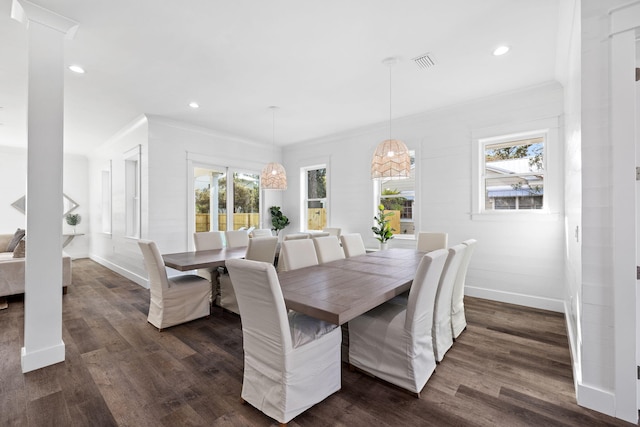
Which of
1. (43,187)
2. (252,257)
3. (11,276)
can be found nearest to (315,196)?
(252,257)

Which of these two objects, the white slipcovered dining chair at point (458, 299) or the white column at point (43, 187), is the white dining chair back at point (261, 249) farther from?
the white slipcovered dining chair at point (458, 299)

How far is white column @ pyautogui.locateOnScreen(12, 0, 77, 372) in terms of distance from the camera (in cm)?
222

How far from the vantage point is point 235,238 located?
467 cm

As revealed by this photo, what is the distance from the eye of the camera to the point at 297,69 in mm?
3182

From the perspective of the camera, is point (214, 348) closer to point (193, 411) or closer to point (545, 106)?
point (193, 411)

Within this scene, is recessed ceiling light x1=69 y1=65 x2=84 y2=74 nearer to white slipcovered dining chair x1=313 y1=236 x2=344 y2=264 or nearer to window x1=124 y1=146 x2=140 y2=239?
window x1=124 y1=146 x2=140 y2=239

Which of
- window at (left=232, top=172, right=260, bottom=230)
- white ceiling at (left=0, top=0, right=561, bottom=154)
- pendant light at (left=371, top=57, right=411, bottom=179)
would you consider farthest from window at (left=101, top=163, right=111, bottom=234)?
pendant light at (left=371, top=57, right=411, bottom=179)

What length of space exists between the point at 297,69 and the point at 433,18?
1.44 m

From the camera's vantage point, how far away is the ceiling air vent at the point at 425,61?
2915 mm

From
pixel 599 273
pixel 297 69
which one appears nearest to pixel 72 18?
pixel 297 69

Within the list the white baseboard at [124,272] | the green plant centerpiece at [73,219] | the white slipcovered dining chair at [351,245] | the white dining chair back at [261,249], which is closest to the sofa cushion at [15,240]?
the white baseboard at [124,272]

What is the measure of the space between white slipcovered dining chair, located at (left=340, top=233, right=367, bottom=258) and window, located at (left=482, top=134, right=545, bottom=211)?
6.26 ft

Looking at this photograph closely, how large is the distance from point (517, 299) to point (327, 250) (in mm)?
2636

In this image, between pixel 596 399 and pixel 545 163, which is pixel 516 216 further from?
pixel 596 399
